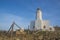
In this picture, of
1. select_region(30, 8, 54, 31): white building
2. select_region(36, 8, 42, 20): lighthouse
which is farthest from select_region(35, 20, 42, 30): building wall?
select_region(36, 8, 42, 20): lighthouse

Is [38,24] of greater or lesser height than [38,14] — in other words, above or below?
below

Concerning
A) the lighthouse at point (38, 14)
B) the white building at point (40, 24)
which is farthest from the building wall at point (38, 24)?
the lighthouse at point (38, 14)

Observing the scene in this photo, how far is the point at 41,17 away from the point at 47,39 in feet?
133

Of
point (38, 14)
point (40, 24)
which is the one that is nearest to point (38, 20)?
point (40, 24)

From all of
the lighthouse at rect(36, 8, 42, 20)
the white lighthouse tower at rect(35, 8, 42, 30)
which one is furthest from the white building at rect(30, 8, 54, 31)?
the lighthouse at rect(36, 8, 42, 20)

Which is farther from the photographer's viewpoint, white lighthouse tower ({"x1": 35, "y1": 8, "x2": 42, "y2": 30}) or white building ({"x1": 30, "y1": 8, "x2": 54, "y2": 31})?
white lighthouse tower ({"x1": 35, "y1": 8, "x2": 42, "y2": 30})

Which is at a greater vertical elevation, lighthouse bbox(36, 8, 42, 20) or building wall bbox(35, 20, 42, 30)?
lighthouse bbox(36, 8, 42, 20)

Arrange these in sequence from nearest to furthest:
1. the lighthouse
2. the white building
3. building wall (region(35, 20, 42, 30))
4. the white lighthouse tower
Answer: the white building → building wall (region(35, 20, 42, 30)) → the white lighthouse tower → the lighthouse

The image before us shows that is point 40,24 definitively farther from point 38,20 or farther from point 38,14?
point 38,14

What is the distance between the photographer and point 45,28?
216 ft

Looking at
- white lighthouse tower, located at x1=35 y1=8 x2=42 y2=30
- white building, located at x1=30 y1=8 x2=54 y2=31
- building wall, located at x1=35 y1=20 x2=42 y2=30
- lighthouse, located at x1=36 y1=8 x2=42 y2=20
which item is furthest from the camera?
lighthouse, located at x1=36 y1=8 x2=42 y2=20

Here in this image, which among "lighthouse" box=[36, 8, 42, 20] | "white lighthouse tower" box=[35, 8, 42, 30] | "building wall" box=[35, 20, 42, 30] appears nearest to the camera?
"building wall" box=[35, 20, 42, 30]

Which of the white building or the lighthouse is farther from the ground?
the lighthouse

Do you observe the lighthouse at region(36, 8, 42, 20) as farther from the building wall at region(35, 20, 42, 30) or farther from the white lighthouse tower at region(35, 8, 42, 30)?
the building wall at region(35, 20, 42, 30)
